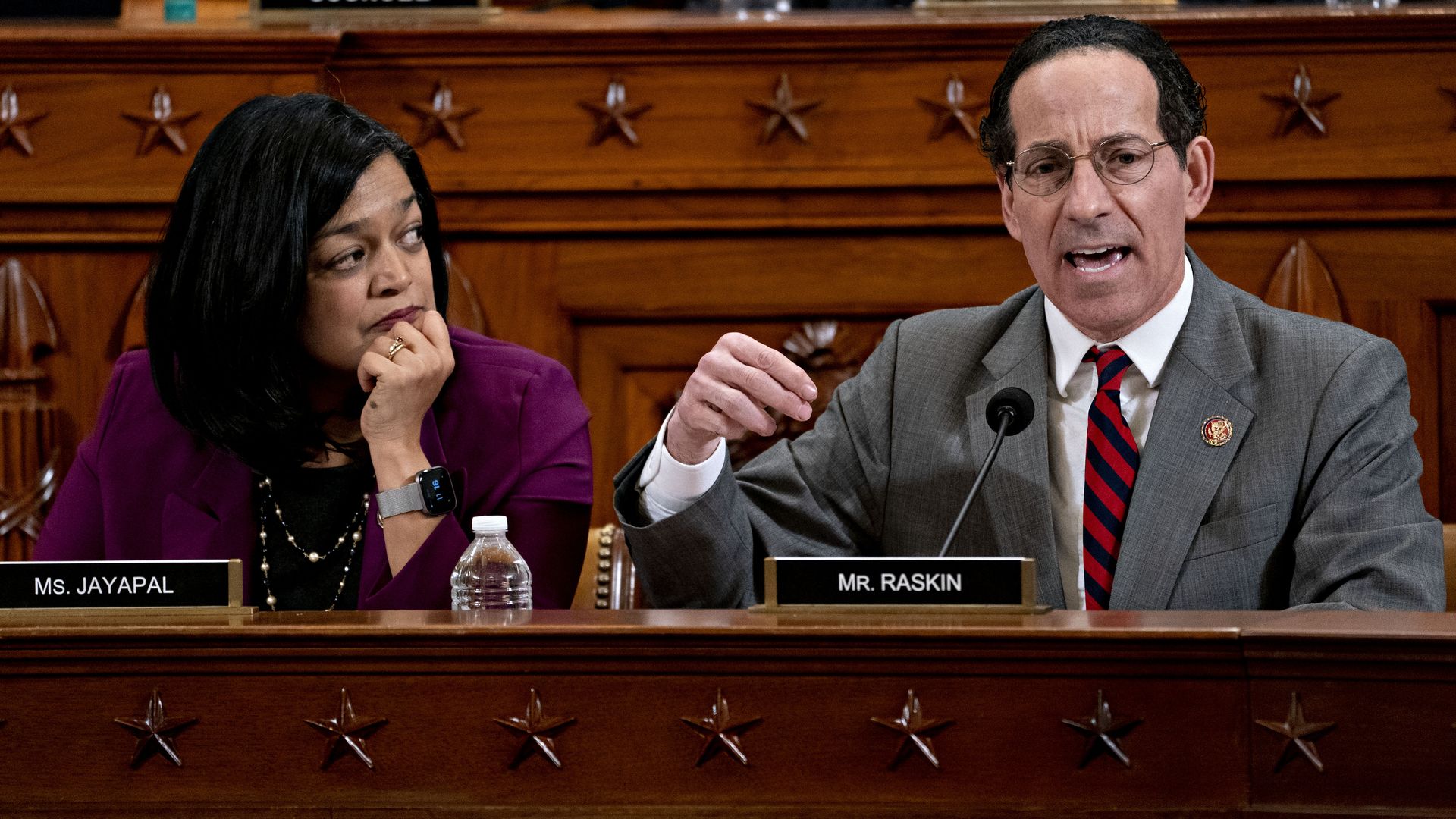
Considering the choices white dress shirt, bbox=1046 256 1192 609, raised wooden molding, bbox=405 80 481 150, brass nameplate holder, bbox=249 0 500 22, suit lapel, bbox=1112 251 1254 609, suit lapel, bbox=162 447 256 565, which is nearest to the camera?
suit lapel, bbox=1112 251 1254 609

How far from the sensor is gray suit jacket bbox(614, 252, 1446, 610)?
1588 mm

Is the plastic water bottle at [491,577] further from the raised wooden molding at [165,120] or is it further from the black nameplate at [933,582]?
the raised wooden molding at [165,120]

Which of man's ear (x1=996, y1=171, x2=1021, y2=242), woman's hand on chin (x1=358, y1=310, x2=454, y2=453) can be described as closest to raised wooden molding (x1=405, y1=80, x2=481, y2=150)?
woman's hand on chin (x1=358, y1=310, x2=454, y2=453)

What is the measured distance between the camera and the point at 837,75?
8.14ft

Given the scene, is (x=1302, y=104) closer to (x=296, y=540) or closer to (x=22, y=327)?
(x=296, y=540)

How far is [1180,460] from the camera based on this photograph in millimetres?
1686

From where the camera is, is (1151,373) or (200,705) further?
(1151,373)

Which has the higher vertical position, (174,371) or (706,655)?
(174,371)

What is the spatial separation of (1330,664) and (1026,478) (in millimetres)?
670

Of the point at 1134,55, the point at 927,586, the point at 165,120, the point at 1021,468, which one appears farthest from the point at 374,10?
the point at 927,586

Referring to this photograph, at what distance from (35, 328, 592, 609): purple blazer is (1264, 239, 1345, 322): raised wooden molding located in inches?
45.3

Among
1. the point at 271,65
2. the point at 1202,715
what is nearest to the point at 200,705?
the point at 1202,715

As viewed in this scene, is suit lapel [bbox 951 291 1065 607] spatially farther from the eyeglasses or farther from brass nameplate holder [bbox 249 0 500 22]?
brass nameplate holder [bbox 249 0 500 22]

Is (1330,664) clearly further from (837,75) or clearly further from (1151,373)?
(837,75)
